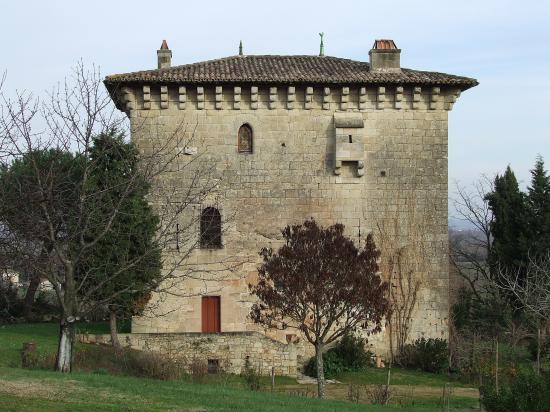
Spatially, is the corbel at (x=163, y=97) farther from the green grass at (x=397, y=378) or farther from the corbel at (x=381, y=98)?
the green grass at (x=397, y=378)

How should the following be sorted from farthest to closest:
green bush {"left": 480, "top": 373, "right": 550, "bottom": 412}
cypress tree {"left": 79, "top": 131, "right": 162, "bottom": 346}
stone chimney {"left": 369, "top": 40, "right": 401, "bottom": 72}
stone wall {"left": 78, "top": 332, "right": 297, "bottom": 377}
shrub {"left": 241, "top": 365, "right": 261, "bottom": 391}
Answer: stone chimney {"left": 369, "top": 40, "right": 401, "bottom": 72} < stone wall {"left": 78, "top": 332, "right": 297, "bottom": 377} < cypress tree {"left": 79, "top": 131, "right": 162, "bottom": 346} < shrub {"left": 241, "top": 365, "right": 261, "bottom": 391} < green bush {"left": 480, "top": 373, "right": 550, "bottom": 412}

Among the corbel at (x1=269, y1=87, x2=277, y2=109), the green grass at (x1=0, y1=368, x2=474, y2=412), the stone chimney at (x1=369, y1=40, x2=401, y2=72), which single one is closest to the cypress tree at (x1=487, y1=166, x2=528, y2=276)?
the stone chimney at (x1=369, y1=40, x2=401, y2=72)

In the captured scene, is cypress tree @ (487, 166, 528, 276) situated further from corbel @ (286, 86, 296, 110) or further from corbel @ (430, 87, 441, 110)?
corbel @ (286, 86, 296, 110)

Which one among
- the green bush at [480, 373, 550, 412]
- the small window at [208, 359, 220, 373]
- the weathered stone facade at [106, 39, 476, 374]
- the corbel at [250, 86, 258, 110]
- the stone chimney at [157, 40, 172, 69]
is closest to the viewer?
the green bush at [480, 373, 550, 412]

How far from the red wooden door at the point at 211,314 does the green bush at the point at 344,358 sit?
9.98 ft

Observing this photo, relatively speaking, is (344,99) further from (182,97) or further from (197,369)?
(197,369)

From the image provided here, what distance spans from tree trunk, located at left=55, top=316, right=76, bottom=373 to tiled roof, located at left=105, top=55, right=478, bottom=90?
1027cm

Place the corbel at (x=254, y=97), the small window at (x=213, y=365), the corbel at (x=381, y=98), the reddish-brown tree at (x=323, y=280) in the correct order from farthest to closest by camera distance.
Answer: the corbel at (x=381, y=98) → the corbel at (x=254, y=97) → the small window at (x=213, y=365) → the reddish-brown tree at (x=323, y=280)

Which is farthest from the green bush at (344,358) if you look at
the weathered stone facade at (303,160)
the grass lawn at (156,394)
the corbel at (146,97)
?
the corbel at (146,97)

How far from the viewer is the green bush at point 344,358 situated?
23.6 meters

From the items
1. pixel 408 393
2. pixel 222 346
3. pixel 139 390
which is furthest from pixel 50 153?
pixel 408 393

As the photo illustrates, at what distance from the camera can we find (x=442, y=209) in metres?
25.6

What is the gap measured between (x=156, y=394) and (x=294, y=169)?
12.3m

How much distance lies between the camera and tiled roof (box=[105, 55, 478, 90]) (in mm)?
24703
